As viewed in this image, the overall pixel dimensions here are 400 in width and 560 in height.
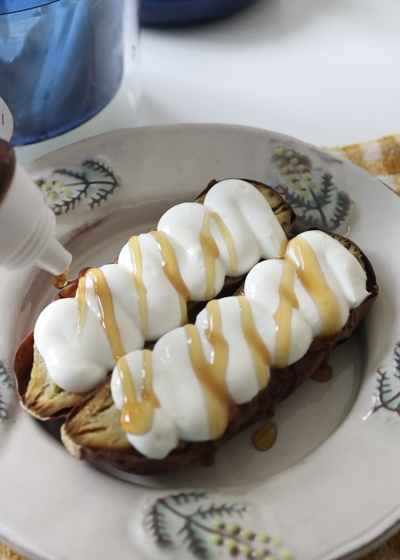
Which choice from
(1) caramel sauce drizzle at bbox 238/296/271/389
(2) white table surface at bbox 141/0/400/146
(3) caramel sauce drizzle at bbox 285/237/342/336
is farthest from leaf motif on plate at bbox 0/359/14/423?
(2) white table surface at bbox 141/0/400/146

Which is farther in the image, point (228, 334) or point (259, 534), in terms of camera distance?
point (228, 334)

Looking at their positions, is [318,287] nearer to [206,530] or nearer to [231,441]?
[231,441]

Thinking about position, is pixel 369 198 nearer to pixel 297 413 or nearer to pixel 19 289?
pixel 297 413

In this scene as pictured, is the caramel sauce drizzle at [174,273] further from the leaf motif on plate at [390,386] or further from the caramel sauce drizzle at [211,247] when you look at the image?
the leaf motif on plate at [390,386]

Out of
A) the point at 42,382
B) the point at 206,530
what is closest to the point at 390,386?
the point at 206,530

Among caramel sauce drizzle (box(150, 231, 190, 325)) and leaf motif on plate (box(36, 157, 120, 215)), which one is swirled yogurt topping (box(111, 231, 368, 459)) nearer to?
caramel sauce drizzle (box(150, 231, 190, 325))

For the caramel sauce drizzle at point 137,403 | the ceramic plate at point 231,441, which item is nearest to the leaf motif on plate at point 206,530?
the ceramic plate at point 231,441

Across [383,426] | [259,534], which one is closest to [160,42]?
[383,426]

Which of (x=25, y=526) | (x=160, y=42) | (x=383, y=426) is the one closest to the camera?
(x=25, y=526)
